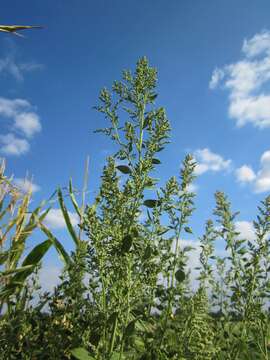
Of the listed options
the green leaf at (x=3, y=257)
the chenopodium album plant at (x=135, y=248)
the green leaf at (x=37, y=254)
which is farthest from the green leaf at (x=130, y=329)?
the green leaf at (x=3, y=257)

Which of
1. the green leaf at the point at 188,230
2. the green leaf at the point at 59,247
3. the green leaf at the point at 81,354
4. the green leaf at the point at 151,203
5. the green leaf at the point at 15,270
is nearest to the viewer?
the green leaf at the point at 81,354

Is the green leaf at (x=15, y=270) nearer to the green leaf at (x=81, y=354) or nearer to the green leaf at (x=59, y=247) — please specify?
the green leaf at (x=59, y=247)

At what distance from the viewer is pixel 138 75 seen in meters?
2.55

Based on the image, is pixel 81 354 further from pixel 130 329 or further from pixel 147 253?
pixel 147 253

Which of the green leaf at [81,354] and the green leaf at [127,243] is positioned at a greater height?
the green leaf at [127,243]

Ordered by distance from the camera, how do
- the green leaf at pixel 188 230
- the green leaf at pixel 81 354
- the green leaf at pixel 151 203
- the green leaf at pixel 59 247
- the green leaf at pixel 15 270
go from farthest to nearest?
the green leaf at pixel 59 247, the green leaf at pixel 15 270, the green leaf at pixel 188 230, the green leaf at pixel 151 203, the green leaf at pixel 81 354

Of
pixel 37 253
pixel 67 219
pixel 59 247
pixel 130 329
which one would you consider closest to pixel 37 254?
pixel 37 253

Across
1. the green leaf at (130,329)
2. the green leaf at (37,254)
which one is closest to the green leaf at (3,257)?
the green leaf at (37,254)

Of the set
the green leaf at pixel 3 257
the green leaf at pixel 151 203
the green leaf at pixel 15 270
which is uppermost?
the green leaf at pixel 151 203

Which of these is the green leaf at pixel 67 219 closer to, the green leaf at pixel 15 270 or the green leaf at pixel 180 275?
the green leaf at pixel 15 270

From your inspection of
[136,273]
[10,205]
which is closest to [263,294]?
[136,273]

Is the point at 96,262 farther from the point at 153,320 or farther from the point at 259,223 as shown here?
the point at 259,223

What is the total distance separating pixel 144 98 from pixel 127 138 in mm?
327

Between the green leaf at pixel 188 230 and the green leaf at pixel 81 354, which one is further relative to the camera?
the green leaf at pixel 188 230
